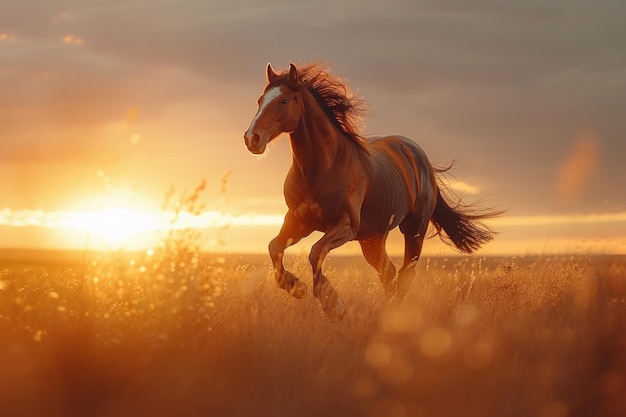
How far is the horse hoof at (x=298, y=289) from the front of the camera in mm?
7968

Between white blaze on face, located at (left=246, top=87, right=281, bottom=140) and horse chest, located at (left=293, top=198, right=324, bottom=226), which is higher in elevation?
white blaze on face, located at (left=246, top=87, right=281, bottom=140)

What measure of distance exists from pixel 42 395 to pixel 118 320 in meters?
0.84

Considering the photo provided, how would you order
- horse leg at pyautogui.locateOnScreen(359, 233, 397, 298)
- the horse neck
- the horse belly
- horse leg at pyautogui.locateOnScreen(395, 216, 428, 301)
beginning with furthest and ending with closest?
horse leg at pyautogui.locateOnScreen(395, 216, 428, 301), horse leg at pyautogui.locateOnScreen(359, 233, 397, 298), the horse belly, the horse neck

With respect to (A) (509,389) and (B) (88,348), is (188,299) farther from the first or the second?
(A) (509,389)

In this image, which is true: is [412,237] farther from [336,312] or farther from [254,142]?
[254,142]

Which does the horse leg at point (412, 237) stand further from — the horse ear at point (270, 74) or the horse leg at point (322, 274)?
the horse ear at point (270, 74)

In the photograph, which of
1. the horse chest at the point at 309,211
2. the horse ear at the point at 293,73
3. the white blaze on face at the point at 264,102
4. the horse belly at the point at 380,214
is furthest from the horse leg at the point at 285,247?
the horse ear at the point at 293,73

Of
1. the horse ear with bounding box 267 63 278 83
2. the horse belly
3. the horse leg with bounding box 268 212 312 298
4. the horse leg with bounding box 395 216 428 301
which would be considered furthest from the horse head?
the horse leg with bounding box 395 216 428 301

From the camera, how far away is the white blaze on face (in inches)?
302

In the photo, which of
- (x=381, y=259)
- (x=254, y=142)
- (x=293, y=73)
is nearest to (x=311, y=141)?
(x=293, y=73)

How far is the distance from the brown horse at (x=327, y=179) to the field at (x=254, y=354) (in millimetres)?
835

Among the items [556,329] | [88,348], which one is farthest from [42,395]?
[556,329]

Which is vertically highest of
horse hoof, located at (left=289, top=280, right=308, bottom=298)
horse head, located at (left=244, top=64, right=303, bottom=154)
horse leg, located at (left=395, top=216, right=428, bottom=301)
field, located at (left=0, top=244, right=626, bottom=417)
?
horse head, located at (left=244, top=64, right=303, bottom=154)

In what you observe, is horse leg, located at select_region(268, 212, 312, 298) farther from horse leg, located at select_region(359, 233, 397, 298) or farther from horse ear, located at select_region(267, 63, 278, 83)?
horse leg, located at select_region(359, 233, 397, 298)
